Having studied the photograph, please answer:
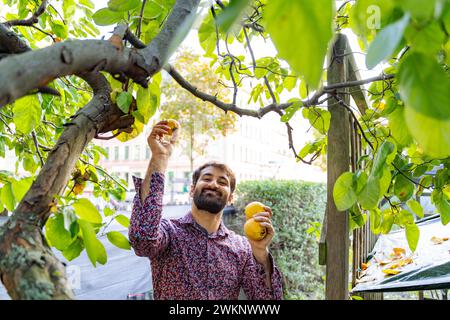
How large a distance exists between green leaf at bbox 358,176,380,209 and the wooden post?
669 mm

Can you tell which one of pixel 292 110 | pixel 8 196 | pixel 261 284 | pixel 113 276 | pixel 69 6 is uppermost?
pixel 69 6

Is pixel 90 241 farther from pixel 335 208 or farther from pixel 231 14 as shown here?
pixel 335 208

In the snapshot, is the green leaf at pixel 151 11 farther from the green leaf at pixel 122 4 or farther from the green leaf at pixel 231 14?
the green leaf at pixel 231 14

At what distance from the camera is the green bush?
535 cm

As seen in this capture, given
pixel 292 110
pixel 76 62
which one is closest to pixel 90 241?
pixel 76 62

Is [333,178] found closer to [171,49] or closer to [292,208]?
[171,49]

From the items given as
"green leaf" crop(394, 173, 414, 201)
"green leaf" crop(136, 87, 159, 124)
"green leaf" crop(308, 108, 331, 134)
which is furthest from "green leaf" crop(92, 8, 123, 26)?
"green leaf" crop(394, 173, 414, 201)

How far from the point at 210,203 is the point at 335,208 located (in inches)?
25.7

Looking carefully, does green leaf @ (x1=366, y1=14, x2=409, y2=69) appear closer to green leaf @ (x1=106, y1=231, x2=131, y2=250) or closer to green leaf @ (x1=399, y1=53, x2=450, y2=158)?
green leaf @ (x1=399, y1=53, x2=450, y2=158)

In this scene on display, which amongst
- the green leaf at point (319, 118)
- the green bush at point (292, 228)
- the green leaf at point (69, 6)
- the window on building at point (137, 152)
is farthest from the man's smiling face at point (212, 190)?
the window on building at point (137, 152)

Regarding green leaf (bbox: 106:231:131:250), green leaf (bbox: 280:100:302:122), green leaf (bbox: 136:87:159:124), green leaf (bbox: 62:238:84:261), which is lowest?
green leaf (bbox: 62:238:84:261)

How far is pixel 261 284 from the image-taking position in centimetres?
163

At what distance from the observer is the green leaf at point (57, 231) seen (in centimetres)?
54

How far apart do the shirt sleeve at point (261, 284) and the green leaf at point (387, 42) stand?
145 cm
